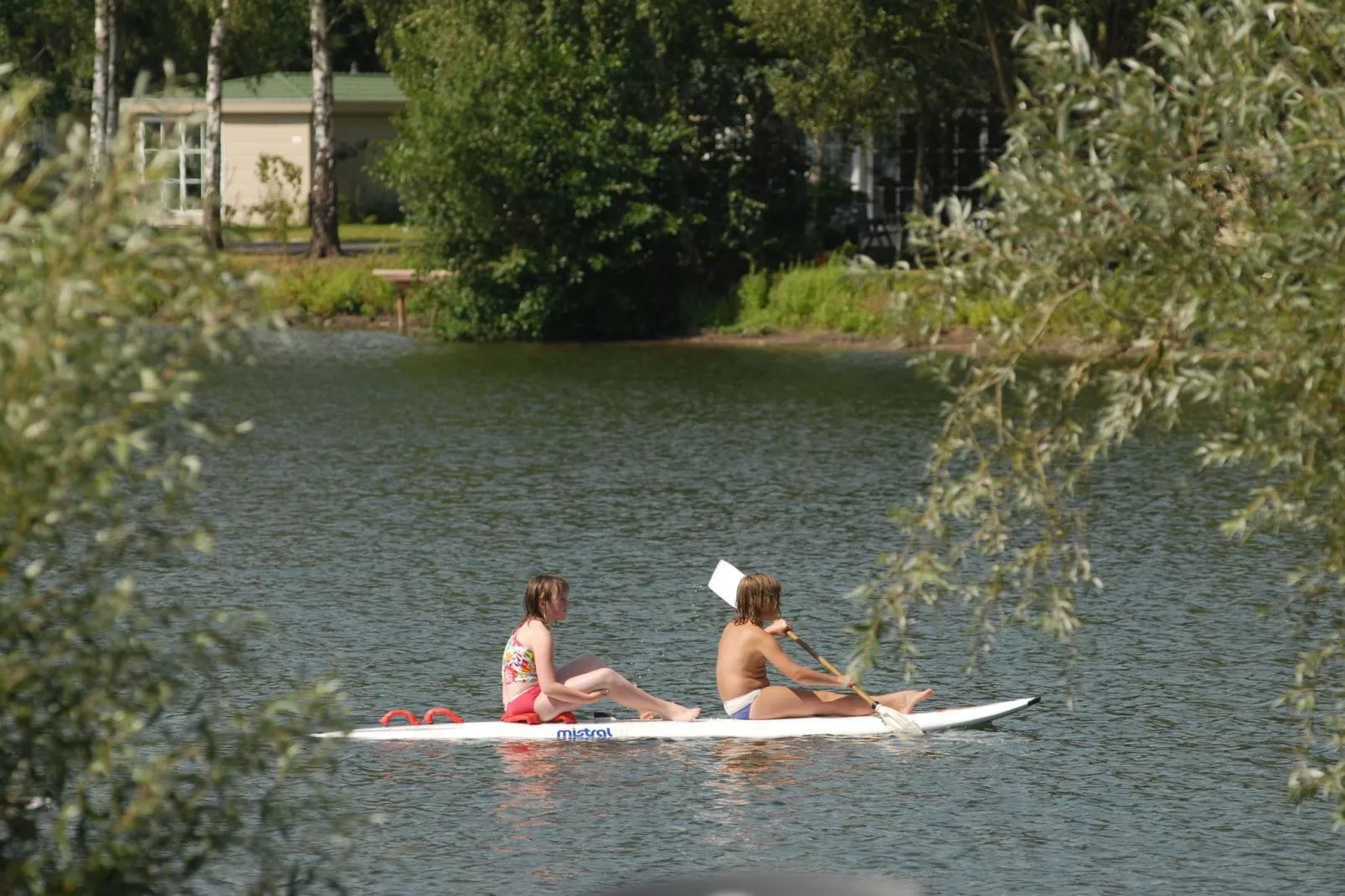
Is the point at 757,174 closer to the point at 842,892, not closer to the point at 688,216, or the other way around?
the point at 688,216

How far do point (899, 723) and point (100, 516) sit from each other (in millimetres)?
7667

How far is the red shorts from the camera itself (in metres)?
13.2

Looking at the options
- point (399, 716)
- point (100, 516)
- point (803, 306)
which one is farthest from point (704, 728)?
point (803, 306)

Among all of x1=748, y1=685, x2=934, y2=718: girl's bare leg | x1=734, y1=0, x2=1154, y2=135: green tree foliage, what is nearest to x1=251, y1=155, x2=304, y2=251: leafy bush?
x1=734, y1=0, x2=1154, y2=135: green tree foliage

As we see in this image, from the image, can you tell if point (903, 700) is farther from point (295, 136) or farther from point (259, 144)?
point (259, 144)

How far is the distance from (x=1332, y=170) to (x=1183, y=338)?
0.76 meters

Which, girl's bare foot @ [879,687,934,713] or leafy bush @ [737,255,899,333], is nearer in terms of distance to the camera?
girl's bare foot @ [879,687,934,713]

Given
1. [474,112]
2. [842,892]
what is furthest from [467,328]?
[842,892]

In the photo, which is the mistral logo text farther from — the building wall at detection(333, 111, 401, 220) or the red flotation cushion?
the building wall at detection(333, 111, 401, 220)

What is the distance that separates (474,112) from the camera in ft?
124

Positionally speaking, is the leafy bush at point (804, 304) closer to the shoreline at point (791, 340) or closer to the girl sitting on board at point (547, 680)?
the shoreline at point (791, 340)

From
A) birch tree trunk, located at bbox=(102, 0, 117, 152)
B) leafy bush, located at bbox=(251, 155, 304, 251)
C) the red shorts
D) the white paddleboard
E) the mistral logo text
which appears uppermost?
birch tree trunk, located at bbox=(102, 0, 117, 152)

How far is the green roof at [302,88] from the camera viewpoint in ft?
182

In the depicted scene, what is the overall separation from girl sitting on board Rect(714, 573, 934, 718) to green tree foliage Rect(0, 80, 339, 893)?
6.66m
